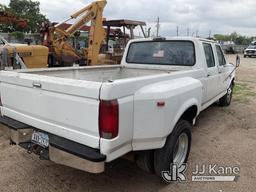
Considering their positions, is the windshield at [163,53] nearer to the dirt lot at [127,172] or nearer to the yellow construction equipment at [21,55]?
the dirt lot at [127,172]

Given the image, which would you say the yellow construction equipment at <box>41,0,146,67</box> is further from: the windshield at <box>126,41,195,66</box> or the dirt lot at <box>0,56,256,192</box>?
the dirt lot at <box>0,56,256,192</box>

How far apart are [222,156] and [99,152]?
2.65m

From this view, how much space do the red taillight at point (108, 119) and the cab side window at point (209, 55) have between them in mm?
3233

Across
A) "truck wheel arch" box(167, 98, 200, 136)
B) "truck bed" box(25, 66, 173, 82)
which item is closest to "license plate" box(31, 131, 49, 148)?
"truck bed" box(25, 66, 173, 82)

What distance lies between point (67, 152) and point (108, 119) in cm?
61

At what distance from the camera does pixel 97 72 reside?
5.64 m

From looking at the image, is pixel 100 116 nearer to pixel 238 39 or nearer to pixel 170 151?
pixel 170 151

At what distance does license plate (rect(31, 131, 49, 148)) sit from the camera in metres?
3.32

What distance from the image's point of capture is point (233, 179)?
4.05 meters

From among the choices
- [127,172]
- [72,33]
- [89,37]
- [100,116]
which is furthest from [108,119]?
[72,33]

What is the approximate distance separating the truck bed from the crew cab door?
32.0 inches

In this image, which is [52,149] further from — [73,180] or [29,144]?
[73,180]

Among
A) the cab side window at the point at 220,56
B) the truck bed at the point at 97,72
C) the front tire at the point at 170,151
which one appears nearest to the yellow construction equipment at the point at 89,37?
the truck bed at the point at 97,72

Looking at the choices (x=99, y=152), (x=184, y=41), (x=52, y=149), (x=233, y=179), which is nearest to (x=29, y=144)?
(x=52, y=149)
